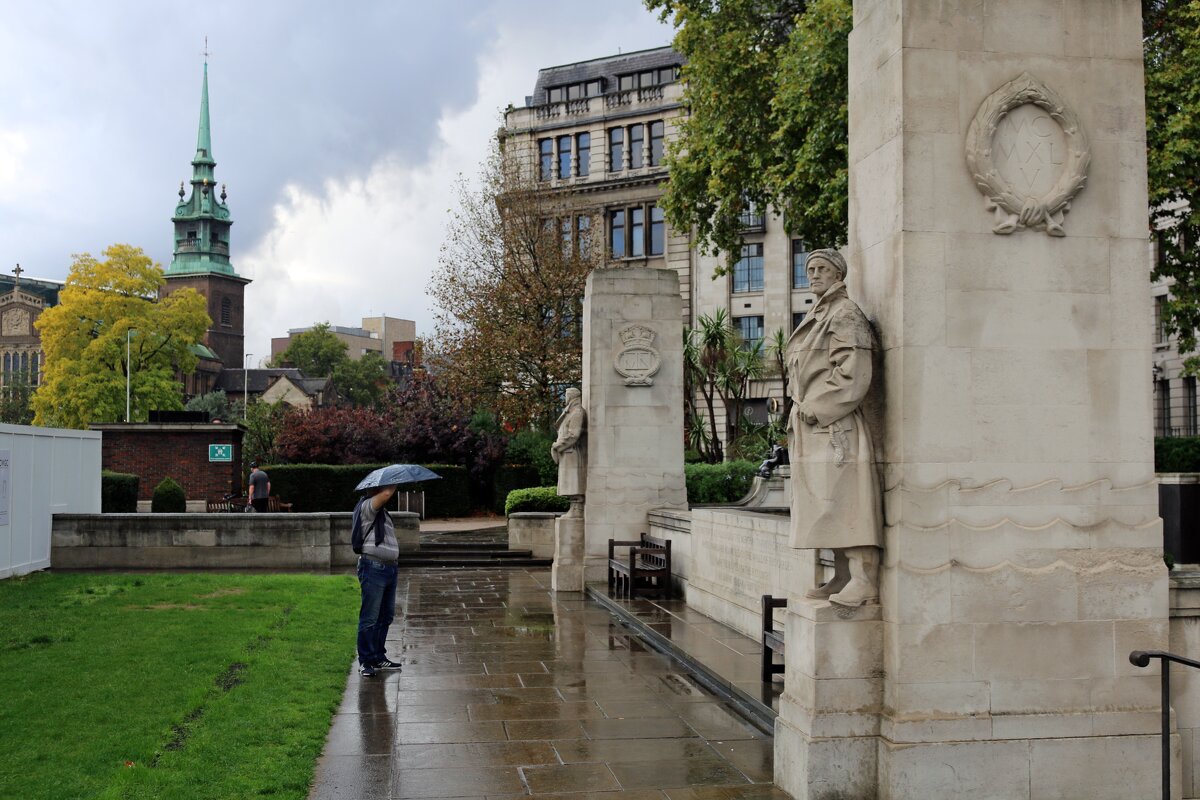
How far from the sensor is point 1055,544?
6.32 meters

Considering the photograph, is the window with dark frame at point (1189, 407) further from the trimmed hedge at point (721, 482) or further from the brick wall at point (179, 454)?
the brick wall at point (179, 454)

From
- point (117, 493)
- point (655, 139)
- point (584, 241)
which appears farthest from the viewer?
point (655, 139)

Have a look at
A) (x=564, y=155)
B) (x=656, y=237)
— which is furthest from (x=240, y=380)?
(x=656, y=237)

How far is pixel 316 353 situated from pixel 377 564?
114m

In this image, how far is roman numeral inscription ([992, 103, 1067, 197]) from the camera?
6359 mm

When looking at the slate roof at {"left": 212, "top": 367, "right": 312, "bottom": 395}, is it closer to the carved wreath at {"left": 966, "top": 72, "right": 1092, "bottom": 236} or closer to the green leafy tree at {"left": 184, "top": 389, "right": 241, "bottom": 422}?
the green leafy tree at {"left": 184, "top": 389, "right": 241, "bottom": 422}

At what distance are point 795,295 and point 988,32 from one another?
1916 inches

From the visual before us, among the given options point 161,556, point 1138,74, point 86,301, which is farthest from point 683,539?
point 86,301

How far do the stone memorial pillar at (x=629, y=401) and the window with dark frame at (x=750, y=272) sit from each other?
130 feet

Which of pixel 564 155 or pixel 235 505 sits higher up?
pixel 564 155

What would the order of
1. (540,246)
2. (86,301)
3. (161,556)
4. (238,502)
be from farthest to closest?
(86,301) < (540,246) < (238,502) < (161,556)

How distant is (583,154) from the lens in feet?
196

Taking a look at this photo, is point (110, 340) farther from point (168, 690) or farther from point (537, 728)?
point (537, 728)

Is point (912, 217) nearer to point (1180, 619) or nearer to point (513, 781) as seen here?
point (1180, 619)
